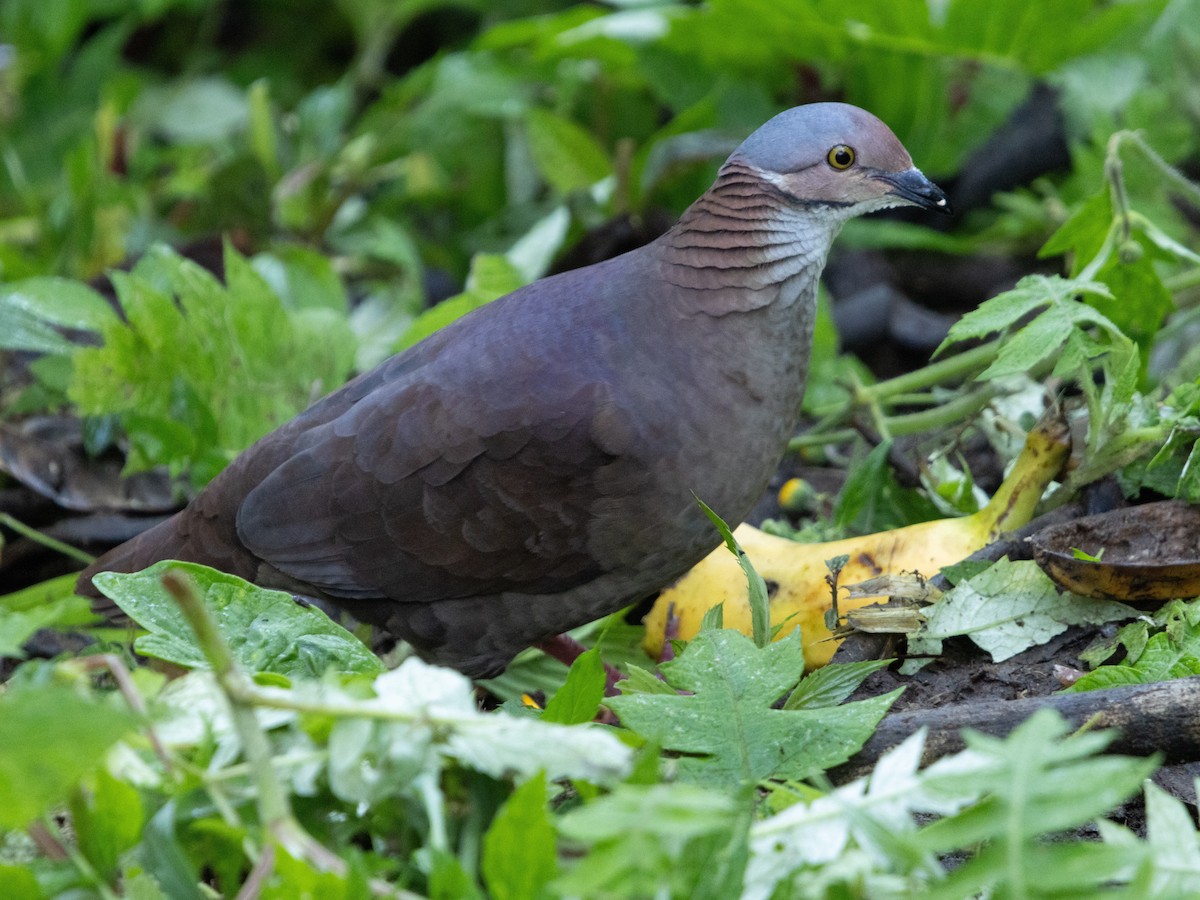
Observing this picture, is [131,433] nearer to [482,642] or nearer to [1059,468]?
[482,642]

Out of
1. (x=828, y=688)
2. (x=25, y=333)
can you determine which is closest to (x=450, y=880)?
(x=828, y=688)

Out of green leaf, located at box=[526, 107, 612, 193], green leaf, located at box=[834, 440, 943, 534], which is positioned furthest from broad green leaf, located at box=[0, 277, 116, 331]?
green leaf, located at box=[834, 440, 943, 534]

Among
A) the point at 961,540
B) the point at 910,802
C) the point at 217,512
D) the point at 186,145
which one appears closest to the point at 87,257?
the point at 186,145

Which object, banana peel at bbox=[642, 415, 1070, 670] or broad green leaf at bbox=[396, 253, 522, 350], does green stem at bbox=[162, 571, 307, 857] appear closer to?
banana peel at bbox=[642, 415, 1070, 670]

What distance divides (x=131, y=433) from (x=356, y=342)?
56 cm

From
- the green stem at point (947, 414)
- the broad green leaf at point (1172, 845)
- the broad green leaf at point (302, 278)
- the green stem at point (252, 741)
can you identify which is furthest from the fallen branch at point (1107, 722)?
the broad green leaf at point (302, 278)

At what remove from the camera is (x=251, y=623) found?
1691mm

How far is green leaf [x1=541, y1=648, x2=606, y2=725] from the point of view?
1.64 m

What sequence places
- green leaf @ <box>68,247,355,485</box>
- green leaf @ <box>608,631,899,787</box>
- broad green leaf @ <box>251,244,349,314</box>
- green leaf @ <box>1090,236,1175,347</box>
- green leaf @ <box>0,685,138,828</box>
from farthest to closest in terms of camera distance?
broad green leaf @ <box>251,244,349,314</box> < green leaf @ <box>68,247,355,485</box> < green leaf @ <box>1090,236,1175,347</box> < green leaf @ <box>608,631,899,787</box> < green leaf @ <box>0,685,138,828</box>

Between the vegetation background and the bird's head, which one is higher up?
the bird's head

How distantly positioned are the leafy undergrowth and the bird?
2.11ft

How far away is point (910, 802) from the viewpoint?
1265mm

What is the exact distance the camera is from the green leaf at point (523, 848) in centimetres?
122

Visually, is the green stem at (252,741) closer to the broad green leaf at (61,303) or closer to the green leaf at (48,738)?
the green leaf at (48,738)
